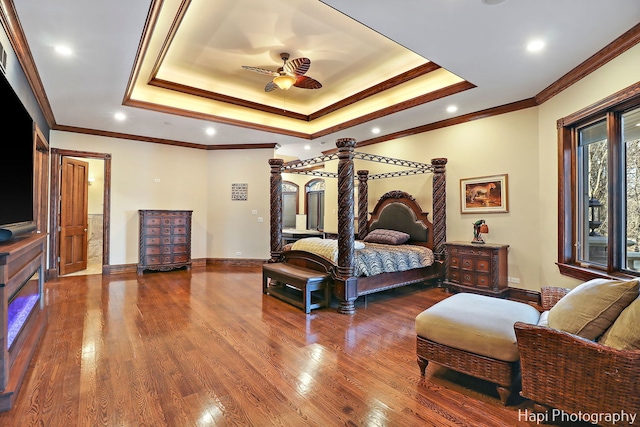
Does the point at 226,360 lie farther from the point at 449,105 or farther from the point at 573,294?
the point at 449,105

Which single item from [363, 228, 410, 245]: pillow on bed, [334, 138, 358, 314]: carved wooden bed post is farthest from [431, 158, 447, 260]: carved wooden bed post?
[334, 138, 358, 314]: carved wooden bed post

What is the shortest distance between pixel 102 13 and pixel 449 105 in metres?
4.17

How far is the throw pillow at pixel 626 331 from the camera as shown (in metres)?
1.59

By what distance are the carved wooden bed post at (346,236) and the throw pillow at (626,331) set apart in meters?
2.42

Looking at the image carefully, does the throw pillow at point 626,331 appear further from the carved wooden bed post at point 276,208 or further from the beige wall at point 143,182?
the beige wall at point 143,182

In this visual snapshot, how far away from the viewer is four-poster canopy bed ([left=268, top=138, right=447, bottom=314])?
3.89m

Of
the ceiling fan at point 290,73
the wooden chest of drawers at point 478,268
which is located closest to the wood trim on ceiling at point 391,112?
the ceiling fan at point 290,73

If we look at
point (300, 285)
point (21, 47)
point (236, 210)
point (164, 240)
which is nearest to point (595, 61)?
point (300, 285)

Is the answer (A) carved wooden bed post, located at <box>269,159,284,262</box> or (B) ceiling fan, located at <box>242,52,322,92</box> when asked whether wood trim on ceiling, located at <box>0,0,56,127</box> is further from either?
(A) carved wooden bed post, located at <box>269,159,284,262</box>

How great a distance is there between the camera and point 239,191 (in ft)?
23.8

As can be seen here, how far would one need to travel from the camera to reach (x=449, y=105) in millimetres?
4648

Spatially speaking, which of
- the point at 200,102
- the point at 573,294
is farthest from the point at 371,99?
the point at 573,294

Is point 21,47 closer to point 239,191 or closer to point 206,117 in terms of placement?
point 206,117

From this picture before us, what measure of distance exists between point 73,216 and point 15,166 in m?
4.15
